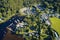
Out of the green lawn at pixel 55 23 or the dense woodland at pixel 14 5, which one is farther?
the dense woodland at pixel 14 5

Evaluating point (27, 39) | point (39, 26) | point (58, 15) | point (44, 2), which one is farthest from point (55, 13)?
point (27, 39)

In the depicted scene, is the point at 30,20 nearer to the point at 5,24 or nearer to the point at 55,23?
the point at 5,24

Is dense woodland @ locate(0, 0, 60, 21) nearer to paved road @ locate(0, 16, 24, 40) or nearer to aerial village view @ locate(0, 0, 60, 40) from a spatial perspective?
aerial village view @ locate(0, 0, 60, 40)

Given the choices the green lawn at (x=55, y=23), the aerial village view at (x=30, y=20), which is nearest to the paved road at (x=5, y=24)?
the aerial village view at (x=30, y=20)

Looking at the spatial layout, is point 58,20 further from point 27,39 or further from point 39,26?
point 27,39

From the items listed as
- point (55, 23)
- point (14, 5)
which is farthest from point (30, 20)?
point (14, 5)

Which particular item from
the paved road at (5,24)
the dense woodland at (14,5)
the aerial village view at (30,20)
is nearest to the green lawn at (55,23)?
the aerial village view at (30,20)

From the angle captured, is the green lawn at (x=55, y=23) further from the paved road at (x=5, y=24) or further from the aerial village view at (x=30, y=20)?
the paved road at (x=5, y=24)

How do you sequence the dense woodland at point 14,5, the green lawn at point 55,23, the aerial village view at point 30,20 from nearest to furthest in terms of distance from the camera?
the aerial village view at point 30,20 < the green lawn at point 55,23 < the dense woodland at point 14,5

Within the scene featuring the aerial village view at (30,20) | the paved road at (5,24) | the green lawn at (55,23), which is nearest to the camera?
the aerial village view at (30,20)

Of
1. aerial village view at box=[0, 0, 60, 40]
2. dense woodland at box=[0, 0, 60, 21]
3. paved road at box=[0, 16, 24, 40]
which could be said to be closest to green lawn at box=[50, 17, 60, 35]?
aerial village view at box=[0, 0, 60, 40]
